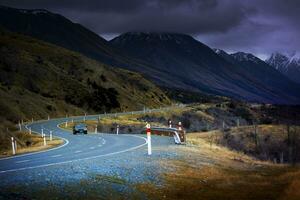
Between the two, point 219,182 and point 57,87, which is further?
point 57,87

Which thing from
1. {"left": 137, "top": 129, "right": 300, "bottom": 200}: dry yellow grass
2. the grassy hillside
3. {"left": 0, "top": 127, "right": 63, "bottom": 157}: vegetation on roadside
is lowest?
{"left": 137, "top": 129, "right": 300, "bottom": 200}: dry yellow grass

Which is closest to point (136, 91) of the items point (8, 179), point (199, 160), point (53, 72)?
point (53, 72)

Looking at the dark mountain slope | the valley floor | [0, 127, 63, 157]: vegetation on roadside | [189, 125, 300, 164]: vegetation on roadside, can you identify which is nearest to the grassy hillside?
the dark mountain slope

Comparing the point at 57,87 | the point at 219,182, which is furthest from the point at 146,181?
the point at 57,87

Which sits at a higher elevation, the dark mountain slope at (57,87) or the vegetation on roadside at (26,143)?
the dark mountain slope at (57,87)

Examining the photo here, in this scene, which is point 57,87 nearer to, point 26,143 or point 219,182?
point 26,143

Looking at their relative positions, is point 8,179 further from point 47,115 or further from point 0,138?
point 47,115

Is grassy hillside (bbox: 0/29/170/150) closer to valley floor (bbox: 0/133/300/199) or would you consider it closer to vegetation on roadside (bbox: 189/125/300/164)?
vegetation on roadside (bbox: 189/125/300/164)

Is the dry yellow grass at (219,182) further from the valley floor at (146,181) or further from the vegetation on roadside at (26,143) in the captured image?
the vegetation on roadside at (26,143)

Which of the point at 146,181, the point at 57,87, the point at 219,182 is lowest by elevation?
the point at 219,182

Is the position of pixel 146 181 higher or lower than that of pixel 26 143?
lower

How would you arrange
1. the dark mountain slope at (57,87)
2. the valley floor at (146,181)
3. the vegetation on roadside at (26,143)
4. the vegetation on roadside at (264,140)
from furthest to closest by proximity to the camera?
the dark mountain slope at (57,87)
the vegetation on roadside at (264,140)
the vegetation on roadside at (26,143)
the valley floor at (146,181)

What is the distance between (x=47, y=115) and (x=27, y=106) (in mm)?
3966

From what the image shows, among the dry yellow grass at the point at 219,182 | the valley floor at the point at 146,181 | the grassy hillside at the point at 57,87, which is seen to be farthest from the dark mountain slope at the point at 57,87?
the valley floor at the point at 146,181
